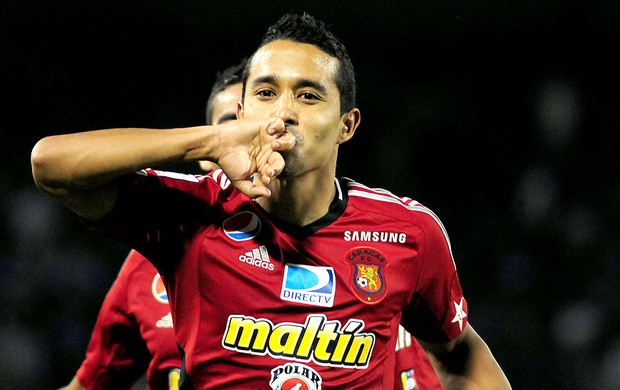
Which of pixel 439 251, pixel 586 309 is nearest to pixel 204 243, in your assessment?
pixel 439 251

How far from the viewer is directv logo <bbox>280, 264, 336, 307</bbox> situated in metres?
2.60

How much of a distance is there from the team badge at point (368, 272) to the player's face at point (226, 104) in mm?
1375

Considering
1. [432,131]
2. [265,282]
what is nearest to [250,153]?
[265,282]

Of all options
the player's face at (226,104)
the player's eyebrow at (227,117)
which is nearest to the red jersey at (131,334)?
the player's face at (226,104)

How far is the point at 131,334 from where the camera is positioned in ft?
12.1

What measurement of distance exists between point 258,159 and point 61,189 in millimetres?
522

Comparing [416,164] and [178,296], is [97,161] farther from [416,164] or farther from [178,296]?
[416,164]

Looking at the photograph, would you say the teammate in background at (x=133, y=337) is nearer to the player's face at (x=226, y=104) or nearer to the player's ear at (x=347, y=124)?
the player's face at (x=226, y=104)

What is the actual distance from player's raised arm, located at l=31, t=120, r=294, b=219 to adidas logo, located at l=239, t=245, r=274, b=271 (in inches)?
→ 13.1

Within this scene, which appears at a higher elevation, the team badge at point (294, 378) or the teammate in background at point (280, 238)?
the teammate in background at point (280, 238)

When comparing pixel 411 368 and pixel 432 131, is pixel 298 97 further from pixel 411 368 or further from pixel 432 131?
pixel 432 131

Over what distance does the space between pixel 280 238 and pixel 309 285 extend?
18 cm

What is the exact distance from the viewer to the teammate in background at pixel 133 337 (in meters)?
3.55

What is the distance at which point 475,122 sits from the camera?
8953 mm
